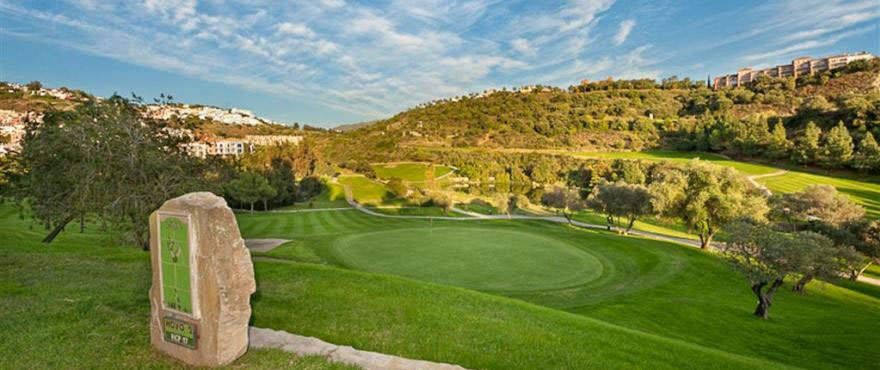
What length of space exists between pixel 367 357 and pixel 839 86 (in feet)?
410

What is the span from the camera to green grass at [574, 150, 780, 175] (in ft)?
191

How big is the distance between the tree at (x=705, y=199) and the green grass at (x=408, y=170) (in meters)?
53.2

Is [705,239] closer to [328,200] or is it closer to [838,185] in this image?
[838,185]

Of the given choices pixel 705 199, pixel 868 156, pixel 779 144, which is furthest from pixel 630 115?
pixel 705 199

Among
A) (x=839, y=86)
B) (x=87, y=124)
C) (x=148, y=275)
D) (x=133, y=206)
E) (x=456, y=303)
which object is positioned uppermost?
(x=839, y=86)

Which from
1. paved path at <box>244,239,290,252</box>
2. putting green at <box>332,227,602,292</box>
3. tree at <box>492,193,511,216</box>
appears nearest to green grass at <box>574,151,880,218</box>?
tree at <box>492,193,511,216</box>

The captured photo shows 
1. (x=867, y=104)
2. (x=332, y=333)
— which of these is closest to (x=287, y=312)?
(x=332, y=333)

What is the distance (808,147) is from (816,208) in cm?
3601

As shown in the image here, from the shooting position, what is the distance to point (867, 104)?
185 ft

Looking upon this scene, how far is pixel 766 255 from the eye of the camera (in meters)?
14.7

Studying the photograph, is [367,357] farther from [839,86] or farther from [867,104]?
[839,86]

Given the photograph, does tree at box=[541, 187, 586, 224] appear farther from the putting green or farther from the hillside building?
the hillside building

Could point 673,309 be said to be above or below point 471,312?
below

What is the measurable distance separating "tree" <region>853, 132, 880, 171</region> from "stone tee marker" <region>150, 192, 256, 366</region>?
69223 mm
